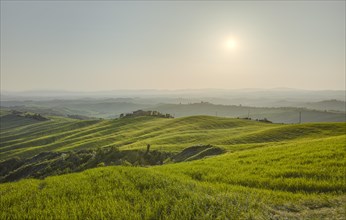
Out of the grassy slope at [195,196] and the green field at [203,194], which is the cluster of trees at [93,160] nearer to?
the green field at [203,194]

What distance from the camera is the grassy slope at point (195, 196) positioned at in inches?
521

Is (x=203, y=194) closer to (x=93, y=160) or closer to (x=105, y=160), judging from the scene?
(x=93, y=160)

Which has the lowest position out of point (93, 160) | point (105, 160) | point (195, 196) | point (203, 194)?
point (105, 160)

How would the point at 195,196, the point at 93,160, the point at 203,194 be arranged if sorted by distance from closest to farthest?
the point at 195,196
the point at 203,194
the point at 93,160

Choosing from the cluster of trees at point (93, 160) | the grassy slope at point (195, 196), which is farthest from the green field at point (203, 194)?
the cluster of trees at point (93, 160)

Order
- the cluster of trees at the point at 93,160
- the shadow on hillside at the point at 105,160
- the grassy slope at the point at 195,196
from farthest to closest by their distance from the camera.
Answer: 1. the cluster of trees at the point at 93,160
2. the shadow on hillside at the point at 105,160
3. the grassy slope at the point at 195,196

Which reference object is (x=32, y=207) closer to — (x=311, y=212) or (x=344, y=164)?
(x=311, y=212)

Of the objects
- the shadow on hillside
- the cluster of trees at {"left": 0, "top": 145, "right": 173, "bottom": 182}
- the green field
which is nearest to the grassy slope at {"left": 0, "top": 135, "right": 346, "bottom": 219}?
the green field

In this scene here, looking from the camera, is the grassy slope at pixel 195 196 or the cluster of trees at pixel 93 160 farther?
the cluster of trees at pixel 93 160

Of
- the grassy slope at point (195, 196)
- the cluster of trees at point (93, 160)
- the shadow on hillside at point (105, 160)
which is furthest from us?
the cluster of trees at point (93, 160)

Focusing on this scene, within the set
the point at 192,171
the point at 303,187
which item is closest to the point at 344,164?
the point at 303,187

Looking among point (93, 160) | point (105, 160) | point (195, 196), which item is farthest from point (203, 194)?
point (105, 160)

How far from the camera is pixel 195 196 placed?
15.0 meters

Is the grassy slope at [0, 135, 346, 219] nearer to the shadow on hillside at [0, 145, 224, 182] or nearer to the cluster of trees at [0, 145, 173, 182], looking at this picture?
the shadow on hillside at [0, 145, 224, 182]
